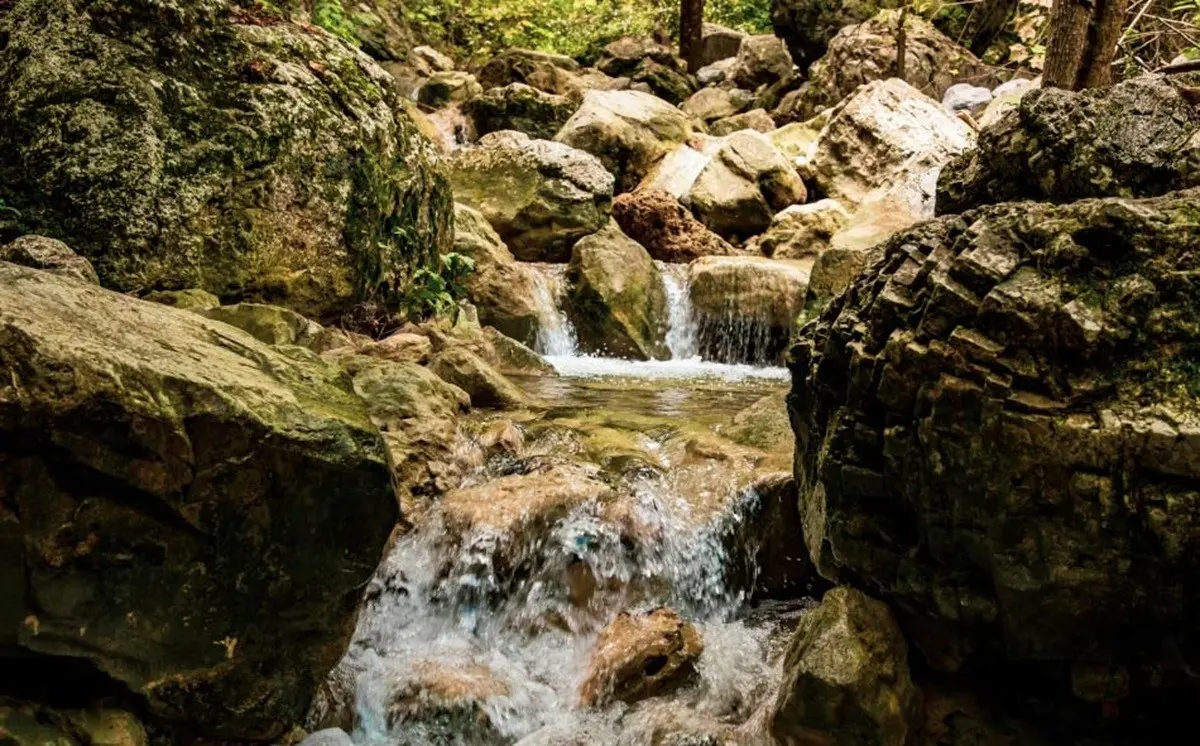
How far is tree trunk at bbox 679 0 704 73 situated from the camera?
2200cm

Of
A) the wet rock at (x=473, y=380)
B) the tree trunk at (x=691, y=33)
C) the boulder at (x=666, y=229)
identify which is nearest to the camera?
the wet rock at (x=473, y=380)

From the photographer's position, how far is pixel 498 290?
1028cm

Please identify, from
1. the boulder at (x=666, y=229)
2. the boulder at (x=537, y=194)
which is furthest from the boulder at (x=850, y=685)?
the boulder at (x=666, y=229)

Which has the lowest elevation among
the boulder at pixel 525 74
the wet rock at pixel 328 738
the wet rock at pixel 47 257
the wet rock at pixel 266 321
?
the wet rock at pixel 328 738

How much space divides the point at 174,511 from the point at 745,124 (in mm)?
17599

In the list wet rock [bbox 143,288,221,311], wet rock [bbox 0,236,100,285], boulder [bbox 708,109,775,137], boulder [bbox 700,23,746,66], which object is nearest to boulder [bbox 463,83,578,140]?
boulder [bbox 708,109,775,137]

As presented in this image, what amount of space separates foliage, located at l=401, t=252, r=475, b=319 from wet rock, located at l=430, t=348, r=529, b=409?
122 centimetres

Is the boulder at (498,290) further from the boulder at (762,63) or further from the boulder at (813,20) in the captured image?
the boulder at (813,20)

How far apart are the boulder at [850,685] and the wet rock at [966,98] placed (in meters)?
16.5

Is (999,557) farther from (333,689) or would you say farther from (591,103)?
(591,103)

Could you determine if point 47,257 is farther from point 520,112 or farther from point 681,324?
point 520,112

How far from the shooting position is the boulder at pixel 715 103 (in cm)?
1950

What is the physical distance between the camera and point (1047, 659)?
268cm

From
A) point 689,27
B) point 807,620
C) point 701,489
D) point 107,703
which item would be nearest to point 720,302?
point 701,489
